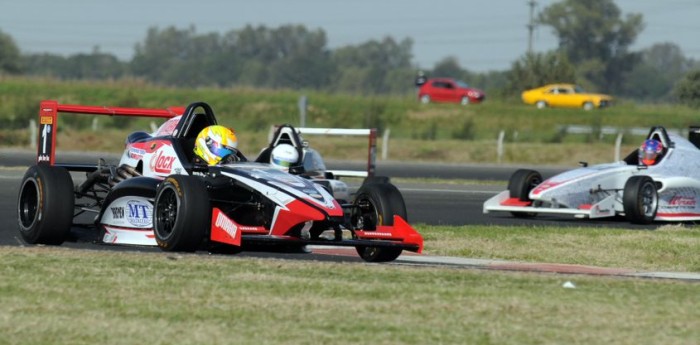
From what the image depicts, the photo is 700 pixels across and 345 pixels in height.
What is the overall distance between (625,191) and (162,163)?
918cm

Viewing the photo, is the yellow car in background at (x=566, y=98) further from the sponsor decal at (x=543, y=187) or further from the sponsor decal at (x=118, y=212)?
the sponsor decal at (x=118, y=212)

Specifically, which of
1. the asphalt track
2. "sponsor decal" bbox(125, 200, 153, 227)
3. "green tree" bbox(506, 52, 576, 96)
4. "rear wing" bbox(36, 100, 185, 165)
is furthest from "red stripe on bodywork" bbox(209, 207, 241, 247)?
"green tree" bbox(506, 52, 576, 96)

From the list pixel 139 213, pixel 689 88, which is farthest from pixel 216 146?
pixel 689 88

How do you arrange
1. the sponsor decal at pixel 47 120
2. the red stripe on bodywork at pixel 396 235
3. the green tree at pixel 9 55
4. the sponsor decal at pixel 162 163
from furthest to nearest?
the green tree at pixel 9 55 → the sponsor decal at pixel 47 120 → the sponsor decal at pixel 162 163 → the red stripe on bodywork at pixel 396 235

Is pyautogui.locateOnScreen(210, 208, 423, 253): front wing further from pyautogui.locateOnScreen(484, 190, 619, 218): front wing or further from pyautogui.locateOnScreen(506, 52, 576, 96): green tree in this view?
pyautogui.locateOnScreen(506, 52, 576, 96): green tree

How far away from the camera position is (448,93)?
76.1 metres

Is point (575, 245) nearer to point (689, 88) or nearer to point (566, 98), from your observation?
point (689, 88)

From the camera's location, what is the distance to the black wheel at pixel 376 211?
1485 cm

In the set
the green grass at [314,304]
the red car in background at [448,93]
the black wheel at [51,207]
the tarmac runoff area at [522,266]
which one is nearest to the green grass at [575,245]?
the tarmac runoff area at [522,266]

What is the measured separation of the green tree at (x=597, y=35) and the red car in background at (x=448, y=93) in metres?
66.3

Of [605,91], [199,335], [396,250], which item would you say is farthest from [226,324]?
[605,91]

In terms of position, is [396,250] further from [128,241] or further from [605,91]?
[605,91]

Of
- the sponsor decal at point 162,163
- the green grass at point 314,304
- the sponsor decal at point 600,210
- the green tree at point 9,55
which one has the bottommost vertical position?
the green grass at point 314,304

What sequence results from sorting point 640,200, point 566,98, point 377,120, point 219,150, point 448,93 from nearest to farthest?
point 219,150 → point 640,200 → point 377,120 → point 566,98 → point 448,93
